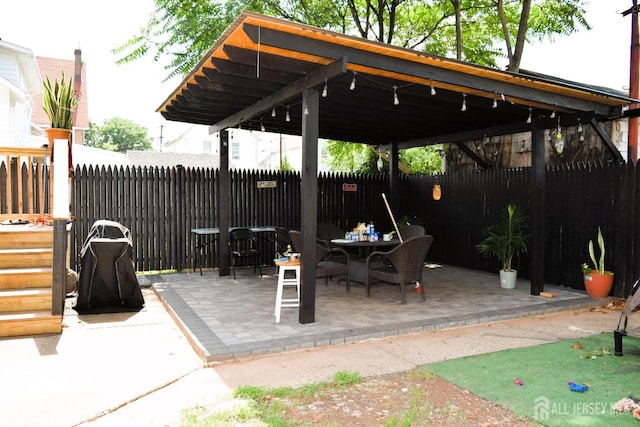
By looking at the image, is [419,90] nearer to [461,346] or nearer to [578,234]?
[461,346]

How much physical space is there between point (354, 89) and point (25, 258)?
4.37 meters

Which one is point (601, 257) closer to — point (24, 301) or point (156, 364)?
point (156, 364)

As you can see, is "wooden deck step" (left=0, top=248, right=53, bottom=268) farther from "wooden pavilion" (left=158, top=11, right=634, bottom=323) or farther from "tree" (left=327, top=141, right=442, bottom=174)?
"tree" (left=327, top=141, right=442, bottom=174)

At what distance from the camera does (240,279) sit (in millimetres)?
7781

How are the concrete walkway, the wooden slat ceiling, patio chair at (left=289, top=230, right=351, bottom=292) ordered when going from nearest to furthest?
the concrete walkway < the wooden slat ceiling < patio chair at (left=289, top=230, right=351, bottom=292)

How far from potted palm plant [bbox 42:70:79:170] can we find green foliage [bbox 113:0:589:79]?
444 cm

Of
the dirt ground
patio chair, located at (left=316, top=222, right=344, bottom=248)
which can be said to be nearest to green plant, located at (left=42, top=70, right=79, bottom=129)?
patio chair, located at (left=316, top=222, right=344, bottom=248)

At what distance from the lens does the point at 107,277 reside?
18.6 feet

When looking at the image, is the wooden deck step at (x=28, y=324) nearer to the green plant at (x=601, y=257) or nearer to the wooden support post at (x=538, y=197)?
the wooden support post at (x=538, y=197)

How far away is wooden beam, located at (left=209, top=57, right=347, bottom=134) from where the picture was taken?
451 cm

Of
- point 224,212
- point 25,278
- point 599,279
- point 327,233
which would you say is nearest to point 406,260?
point 327,233

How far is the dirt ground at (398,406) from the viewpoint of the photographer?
283 cm

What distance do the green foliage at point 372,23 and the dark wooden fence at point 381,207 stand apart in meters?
3.38

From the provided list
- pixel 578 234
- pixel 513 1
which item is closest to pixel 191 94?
pixel 578 234
